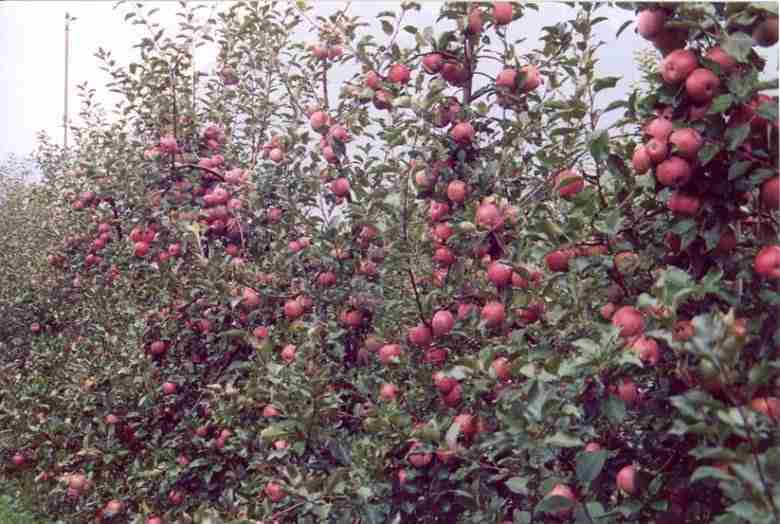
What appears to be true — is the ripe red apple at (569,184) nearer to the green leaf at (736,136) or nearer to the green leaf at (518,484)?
the green leaf at (736,136)

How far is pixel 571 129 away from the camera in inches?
89.7

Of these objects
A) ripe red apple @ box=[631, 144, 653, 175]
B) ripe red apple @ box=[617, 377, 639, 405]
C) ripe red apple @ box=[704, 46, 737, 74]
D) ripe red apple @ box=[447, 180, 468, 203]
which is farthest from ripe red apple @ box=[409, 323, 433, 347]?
ripe red apple @ box=[704, 46, 737, 74]

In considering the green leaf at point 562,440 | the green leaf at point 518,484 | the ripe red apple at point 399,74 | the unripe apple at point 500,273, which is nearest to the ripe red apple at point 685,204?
the green leaf at point 562,440

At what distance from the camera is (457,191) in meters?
2.72

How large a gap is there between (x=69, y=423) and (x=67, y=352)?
5.59 feet

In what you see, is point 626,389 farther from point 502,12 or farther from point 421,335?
point 502,12

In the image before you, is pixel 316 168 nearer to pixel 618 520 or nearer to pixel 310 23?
pixel 310 23

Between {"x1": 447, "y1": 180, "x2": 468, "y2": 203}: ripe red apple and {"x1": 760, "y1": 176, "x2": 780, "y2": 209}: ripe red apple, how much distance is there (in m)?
1.17

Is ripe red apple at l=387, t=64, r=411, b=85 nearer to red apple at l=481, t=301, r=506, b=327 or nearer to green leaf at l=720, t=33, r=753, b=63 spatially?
red apple at l=481, t=301, r=506, b=327

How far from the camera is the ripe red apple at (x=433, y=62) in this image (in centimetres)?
289

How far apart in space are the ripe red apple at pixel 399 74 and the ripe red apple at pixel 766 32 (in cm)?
153

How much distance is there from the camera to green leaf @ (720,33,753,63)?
65.6 inches

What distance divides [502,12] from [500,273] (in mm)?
1043

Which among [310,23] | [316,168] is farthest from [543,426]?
[310,23]
